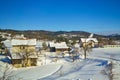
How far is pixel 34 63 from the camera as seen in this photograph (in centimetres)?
3888

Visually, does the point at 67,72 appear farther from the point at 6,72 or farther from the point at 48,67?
the point at 6,72

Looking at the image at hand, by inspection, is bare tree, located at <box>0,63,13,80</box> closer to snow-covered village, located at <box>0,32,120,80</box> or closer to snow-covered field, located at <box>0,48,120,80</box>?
snow-covered village, located at <box>0,32,120,80</box>

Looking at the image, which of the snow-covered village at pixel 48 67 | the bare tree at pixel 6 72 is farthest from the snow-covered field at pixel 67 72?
the bare tree at pixel 6 72

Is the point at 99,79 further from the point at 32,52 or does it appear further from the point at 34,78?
the point at 32,52

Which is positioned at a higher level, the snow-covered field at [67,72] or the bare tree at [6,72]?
the bare tree at [6,72]

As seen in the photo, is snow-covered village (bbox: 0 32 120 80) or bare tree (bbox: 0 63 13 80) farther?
snow-covered village (bbox: 0 32 120 80)

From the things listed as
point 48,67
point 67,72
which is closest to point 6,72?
point 67,72

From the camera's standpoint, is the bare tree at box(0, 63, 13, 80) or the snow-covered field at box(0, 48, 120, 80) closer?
the bare tree at box(0, 63, 13, 80)

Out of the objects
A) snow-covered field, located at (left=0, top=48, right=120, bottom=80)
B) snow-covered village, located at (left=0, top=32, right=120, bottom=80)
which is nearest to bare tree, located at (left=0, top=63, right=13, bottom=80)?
snow-covered village, located at (left=0, top=32, right=120, bottom=80)

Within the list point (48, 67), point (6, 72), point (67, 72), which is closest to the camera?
point (6, 72)

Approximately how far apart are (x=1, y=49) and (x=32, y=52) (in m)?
17.5

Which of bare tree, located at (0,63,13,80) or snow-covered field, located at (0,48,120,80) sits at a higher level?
bare tree, located at (0,63,13,80)

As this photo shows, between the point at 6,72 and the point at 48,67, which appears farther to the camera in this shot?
the point at 48,67

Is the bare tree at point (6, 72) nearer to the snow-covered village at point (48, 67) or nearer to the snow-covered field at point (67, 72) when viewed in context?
the snow-covered village at point (48, 67)
